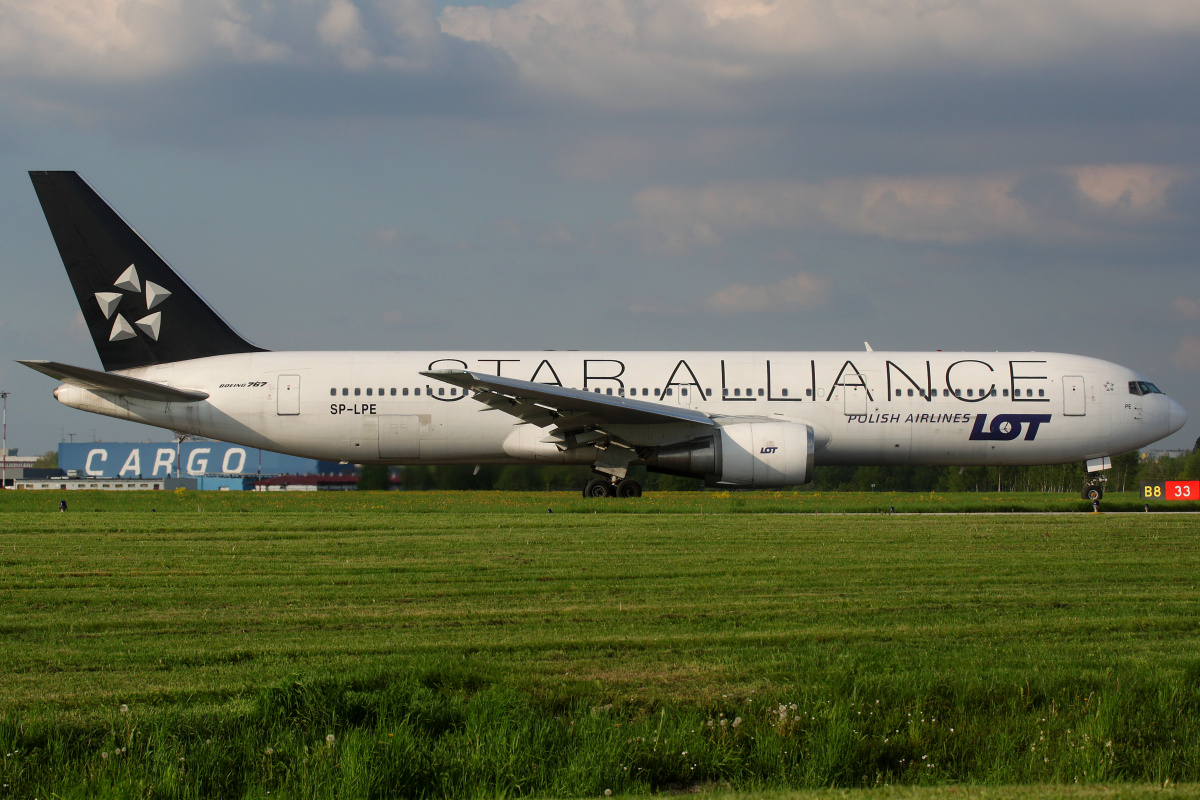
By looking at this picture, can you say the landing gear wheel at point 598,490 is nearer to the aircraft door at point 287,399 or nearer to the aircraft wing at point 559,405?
the aircraft wing at point 559,405

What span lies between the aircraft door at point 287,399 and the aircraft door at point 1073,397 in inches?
679

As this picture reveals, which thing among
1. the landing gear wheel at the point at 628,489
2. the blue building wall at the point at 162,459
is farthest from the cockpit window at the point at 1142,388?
the blue building wall at the point at 162,459

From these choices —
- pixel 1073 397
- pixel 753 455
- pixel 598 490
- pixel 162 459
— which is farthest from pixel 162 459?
pixel 1073 397

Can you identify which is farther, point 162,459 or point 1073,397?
point 162,459

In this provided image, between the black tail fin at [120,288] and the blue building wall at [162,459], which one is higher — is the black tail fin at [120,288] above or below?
above

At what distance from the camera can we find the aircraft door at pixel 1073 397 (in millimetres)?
23031

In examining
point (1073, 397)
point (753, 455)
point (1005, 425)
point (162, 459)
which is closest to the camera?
point (753, 455)

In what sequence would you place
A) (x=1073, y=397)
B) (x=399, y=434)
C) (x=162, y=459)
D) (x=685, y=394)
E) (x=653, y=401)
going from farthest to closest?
(x=162, y=459)
(x=1073, y=397)
(x=399, y=434)
(x=685, y=394)
(x=653, y=401)

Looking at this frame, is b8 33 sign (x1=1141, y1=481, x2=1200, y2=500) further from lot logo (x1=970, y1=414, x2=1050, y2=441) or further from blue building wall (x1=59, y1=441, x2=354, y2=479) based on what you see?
blue building wall (x1=59, y1=441, x2=354, y2=479)

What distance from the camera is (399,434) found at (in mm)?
22797

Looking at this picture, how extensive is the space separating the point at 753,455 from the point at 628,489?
300 centimetres

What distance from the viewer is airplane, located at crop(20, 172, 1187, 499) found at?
2262cm

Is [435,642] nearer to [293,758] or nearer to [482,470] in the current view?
[293,758]

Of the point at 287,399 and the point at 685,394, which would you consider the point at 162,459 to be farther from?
the point at 685,394
